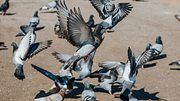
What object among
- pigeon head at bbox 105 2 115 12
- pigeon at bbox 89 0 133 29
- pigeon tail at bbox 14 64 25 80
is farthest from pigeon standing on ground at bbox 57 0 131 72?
pigeon head at bbox 105 2 115 12

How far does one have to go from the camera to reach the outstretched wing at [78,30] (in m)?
11.2

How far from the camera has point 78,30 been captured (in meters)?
11.4

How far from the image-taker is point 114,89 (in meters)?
12.4

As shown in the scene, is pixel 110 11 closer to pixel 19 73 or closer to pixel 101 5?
pixel 101 5

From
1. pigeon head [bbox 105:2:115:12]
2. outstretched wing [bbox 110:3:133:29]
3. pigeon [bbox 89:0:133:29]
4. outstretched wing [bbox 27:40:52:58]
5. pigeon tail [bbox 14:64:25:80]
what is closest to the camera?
pigeon tail [bbox 14:64:25:80]

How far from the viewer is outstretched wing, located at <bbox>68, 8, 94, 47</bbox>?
36.7 feet

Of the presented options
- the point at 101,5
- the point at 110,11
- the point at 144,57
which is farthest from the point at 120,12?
the point at 144,57

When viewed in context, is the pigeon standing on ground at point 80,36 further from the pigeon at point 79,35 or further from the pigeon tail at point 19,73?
the pigeon tail at point 19,73

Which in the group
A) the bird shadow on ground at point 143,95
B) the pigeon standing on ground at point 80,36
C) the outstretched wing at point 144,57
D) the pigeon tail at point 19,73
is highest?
the pigeon standing on ground at point 80,36

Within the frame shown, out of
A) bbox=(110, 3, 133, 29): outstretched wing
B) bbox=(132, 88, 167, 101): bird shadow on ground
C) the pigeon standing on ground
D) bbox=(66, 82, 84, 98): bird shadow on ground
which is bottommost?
bbox=(132, 88, 167, 101): bird shadow on ground

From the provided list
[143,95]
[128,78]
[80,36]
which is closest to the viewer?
[128,78]

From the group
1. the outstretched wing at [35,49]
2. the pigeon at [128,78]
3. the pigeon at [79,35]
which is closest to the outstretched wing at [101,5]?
the outstretched wing at [35,49]

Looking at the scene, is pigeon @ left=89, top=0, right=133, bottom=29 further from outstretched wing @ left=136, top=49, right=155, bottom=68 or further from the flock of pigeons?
the flock of pigeons

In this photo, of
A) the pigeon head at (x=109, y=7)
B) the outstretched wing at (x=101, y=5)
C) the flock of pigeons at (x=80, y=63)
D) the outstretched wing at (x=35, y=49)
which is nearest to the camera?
the flock of pigeons at (x=80, y=63)
